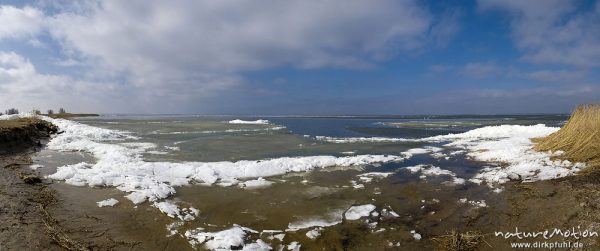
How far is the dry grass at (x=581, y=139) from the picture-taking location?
1167 centimetres

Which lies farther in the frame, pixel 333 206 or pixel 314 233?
pixel 333 206

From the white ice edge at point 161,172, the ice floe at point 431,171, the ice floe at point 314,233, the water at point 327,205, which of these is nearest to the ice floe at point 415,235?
the water at point 327,205

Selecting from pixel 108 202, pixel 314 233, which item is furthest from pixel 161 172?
pixel 314 233

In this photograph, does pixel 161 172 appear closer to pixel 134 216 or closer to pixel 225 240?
pixel 134 216

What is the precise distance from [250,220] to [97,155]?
12.4 metres

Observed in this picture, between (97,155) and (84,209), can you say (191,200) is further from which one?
(97,155)

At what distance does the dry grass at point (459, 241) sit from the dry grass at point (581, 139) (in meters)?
7.84

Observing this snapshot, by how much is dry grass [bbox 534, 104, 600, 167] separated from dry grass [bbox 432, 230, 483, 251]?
784 cm

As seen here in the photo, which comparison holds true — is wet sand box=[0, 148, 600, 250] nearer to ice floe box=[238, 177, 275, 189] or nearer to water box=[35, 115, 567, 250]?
water box=[35, 115, 567, 250]

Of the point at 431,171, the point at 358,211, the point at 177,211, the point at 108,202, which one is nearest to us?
the point at 177,211

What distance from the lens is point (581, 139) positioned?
41.7 feet

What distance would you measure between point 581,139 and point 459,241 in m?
10.6

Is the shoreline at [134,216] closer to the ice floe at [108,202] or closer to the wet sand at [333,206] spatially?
the wet sand at [333,206]

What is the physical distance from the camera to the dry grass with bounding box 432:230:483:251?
5836 mm
